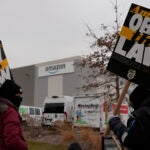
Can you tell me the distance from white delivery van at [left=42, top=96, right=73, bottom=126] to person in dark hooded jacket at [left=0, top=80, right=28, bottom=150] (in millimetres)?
22044

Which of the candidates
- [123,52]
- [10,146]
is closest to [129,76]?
[123,52]

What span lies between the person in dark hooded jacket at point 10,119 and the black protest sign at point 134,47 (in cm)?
119

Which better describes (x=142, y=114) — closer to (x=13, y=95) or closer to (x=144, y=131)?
(x=144, y=131)

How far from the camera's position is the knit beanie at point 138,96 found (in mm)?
4143

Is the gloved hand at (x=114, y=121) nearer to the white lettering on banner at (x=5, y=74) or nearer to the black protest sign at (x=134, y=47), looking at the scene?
the black protest sign at (x=134, y=47)

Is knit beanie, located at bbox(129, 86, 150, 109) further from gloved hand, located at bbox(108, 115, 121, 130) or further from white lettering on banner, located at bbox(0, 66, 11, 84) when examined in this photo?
white lettering on banner, located at bbox(0, 66, 11, 84)

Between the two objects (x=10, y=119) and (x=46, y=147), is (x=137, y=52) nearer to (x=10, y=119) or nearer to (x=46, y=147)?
(x=10, y=119)

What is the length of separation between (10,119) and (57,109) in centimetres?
2326

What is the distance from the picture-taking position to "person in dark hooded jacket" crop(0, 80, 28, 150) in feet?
16.7

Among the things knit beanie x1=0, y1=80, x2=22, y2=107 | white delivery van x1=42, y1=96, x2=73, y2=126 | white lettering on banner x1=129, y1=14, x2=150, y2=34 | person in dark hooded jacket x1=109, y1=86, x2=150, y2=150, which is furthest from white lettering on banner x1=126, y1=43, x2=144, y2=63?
white delivery van x1=42, y1=96, x2=73, y2=126

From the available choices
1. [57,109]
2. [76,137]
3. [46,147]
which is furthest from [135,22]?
[57,109]

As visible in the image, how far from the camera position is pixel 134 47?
196 inches

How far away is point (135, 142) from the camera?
3758 mm

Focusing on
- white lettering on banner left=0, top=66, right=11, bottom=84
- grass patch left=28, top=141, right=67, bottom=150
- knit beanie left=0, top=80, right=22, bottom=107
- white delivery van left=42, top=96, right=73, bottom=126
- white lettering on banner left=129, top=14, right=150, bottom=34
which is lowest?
grass patch left=28, top=141, right=67, bottom=150
